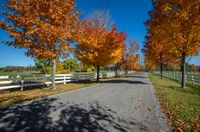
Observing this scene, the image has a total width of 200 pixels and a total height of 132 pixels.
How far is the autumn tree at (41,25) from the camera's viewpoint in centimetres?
1097

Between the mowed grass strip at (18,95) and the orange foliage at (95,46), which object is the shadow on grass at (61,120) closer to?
the mowed grass strip at (18,95)

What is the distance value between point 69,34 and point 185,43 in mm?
10042

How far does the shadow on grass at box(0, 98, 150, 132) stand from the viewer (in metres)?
4.73

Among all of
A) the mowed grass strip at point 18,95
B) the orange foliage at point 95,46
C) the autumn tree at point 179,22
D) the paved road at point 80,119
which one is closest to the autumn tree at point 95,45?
the orange foliage at point 95,46

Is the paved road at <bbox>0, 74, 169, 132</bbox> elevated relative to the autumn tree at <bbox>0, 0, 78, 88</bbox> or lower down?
lower down

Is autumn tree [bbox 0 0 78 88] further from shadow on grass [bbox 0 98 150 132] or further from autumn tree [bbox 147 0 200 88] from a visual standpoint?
autumn tree [bbox 147 0 200 88]

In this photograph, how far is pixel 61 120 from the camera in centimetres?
534

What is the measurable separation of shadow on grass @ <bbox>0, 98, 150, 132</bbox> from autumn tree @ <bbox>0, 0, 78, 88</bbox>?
18.8 feet

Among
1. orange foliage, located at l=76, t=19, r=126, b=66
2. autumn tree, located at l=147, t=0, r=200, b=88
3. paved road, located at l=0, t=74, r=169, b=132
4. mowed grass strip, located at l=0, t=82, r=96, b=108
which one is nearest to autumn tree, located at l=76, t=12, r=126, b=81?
orange foliage, located at l=76, t=19, r=126, b=66

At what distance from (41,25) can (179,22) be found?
424 inches

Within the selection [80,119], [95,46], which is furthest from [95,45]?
[80,119]

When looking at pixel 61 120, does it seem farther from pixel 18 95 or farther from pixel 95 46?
pixel 95 46

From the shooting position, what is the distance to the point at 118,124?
16.8 ft

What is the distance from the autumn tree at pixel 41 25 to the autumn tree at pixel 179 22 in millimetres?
7666
